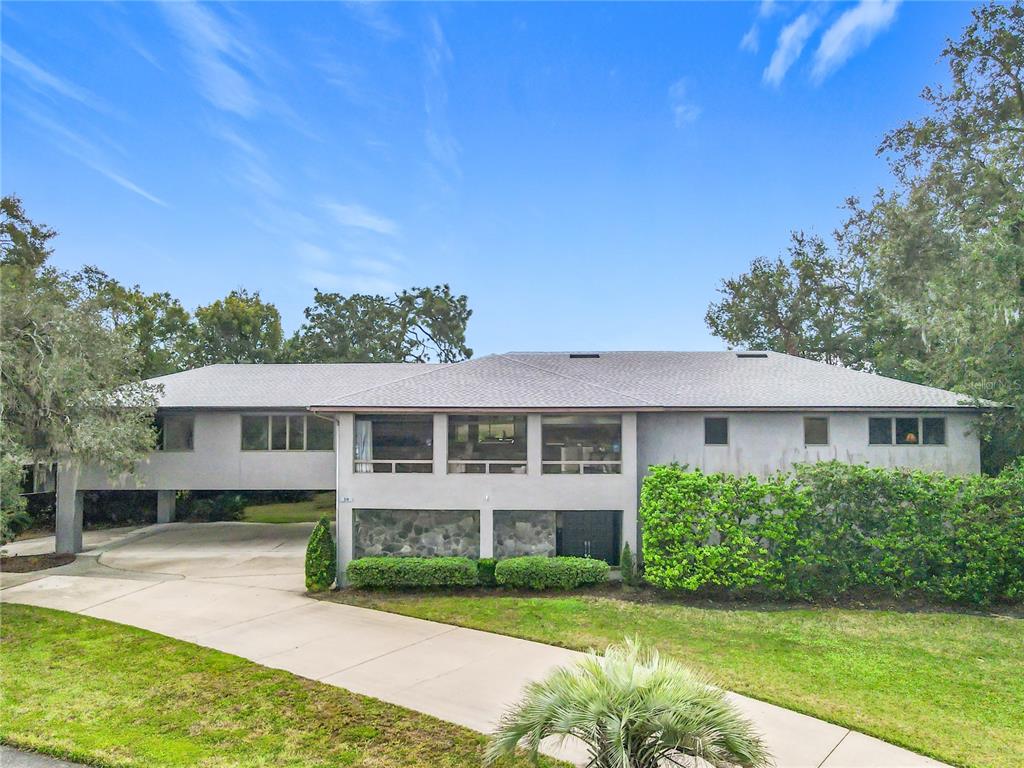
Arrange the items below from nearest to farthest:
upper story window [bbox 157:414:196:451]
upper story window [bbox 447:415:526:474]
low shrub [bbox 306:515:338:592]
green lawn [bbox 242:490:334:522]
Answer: low shrub [bbox 306:515:338:592], upper story window [bbox 447:415:526:474], upper story window [bbox 157:414:196:451], green lawn [bbox 242:490:334:522]

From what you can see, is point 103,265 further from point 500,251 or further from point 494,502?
point 494,502

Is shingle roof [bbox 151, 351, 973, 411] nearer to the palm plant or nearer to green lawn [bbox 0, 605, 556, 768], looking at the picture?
green lawn [bbox 0, 605, 556, 768]

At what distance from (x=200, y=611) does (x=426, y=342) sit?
35432 millimetres

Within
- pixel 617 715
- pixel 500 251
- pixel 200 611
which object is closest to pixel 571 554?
pixel 200 611

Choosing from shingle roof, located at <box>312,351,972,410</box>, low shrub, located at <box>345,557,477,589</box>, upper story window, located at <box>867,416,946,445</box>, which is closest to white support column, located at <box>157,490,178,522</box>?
shingle roof, located at <box>312,351,972,410</box>

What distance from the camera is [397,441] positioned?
1530cm

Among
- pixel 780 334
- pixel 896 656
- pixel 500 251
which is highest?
pixel 500 251

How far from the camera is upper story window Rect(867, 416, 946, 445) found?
16000 mm

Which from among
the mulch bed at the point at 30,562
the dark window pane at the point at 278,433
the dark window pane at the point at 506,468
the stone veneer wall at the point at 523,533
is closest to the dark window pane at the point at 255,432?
the dark window pane at the point at 278,433

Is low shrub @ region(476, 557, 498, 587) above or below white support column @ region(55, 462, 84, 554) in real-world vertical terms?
below

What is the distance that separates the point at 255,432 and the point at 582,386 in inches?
407

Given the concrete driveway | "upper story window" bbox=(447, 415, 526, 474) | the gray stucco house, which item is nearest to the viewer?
the concrete driveway

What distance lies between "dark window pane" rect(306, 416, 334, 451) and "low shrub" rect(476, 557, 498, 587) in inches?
287

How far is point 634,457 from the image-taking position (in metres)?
14.9
